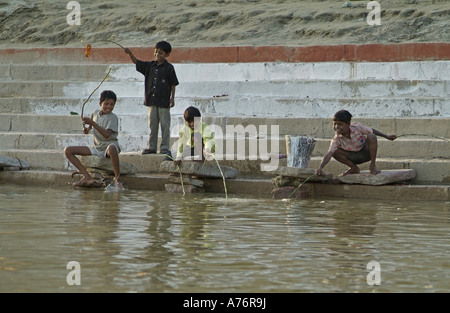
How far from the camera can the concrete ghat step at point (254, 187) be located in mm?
8078

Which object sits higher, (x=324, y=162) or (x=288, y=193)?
(x=324, y=162)

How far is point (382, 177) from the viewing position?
815 cm

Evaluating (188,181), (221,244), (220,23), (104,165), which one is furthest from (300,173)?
(220,23)

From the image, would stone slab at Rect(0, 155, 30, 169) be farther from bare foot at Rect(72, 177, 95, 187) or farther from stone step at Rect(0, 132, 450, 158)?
bare foot at Rect(72, 177, 95, 187)

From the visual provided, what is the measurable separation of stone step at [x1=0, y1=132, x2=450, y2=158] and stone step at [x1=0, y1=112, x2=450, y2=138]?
18cm

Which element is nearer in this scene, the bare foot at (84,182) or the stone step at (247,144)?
the stone step at (247,144)

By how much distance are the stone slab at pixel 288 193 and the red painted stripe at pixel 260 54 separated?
9.96 ft

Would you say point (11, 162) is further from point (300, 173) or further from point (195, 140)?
point (300, 173)

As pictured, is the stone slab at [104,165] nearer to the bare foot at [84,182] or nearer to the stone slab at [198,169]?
the bare foot at [84,182]

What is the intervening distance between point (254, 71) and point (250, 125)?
1.46 meters

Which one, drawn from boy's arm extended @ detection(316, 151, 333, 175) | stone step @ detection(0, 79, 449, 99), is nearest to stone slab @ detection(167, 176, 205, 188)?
boy's arm extended @ detection(316, 151, 333, 175)

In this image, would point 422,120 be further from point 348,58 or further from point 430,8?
point 430,8

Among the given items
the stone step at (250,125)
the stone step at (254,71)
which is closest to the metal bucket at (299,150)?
the stone step at (250,125)
